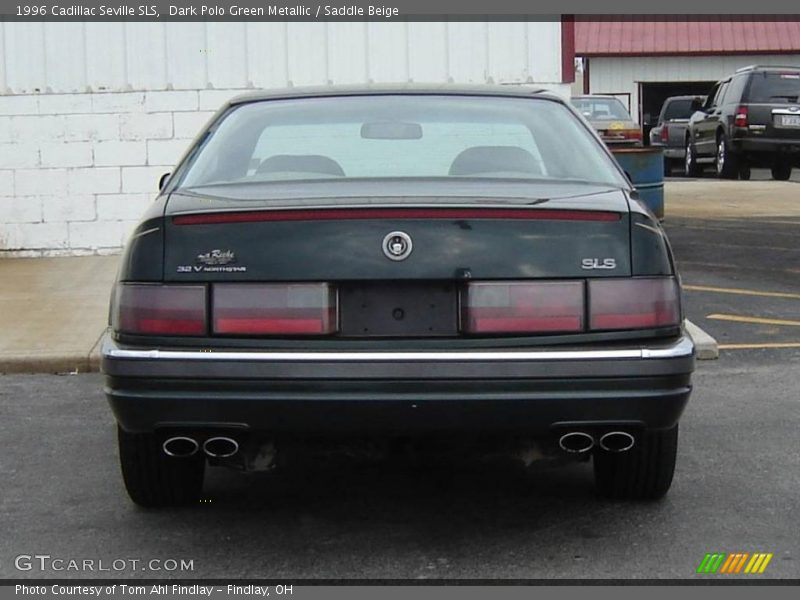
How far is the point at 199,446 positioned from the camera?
4.32 metres

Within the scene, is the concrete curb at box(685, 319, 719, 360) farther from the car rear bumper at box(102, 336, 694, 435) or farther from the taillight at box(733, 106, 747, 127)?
the taillight at box(733, 106, 747, 127)

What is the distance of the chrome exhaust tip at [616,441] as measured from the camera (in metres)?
4.29

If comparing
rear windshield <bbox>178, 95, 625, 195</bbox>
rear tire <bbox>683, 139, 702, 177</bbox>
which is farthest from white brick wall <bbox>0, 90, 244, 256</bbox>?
rear tire <bbox>683, 139, 702, 177</bbox>

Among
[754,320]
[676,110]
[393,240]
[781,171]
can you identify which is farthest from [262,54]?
[676,110]

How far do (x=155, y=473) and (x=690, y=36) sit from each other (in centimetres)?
3420

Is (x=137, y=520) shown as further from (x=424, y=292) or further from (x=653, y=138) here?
(x=653, y=138)

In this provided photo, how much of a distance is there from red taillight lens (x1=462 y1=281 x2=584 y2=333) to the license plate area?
0.17ft

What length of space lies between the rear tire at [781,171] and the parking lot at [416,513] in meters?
17.3

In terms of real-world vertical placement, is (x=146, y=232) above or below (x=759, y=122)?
below

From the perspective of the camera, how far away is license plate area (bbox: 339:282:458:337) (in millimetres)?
4121

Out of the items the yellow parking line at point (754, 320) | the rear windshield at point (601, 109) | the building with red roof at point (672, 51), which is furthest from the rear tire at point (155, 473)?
the building with red roof at point (672, 51)

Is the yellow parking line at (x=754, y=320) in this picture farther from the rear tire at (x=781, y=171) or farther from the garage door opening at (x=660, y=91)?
the garage door opening at (x=660, y=91)

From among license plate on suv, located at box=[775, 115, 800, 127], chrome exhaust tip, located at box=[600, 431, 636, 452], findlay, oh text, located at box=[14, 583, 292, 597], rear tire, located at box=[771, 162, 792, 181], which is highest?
license plate on suv, located at box=[775, 115, 800, 127]

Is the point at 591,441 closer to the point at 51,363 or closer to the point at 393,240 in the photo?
the point at 393,240
